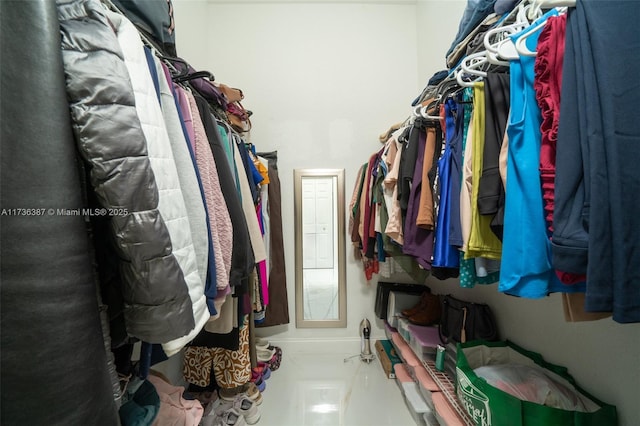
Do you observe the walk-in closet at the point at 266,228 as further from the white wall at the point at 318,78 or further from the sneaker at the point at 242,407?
the white wall at the point at 318,78

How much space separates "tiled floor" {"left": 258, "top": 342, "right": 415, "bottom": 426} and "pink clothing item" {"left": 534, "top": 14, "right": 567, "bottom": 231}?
1.42m

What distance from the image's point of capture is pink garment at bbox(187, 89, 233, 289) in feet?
2.18

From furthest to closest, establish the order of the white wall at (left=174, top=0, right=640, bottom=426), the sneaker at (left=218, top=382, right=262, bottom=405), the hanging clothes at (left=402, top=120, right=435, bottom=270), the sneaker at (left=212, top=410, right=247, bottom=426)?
the white wall at (left=174, top=0, right=640, bottom=426)
the sneaker at (left=218, top=382, right=262, bottom=405)
the sneaker at (left=212, top=410, right=247, bottom=426)
the hanging clothes at (left=402, top=120, right=435, bottom=270)

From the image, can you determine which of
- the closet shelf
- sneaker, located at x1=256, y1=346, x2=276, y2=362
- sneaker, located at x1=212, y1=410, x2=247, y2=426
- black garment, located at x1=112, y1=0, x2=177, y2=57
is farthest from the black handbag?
black garment, located at x1=112, y1=0, x2=177, y2=57

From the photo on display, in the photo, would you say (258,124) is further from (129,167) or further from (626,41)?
(626,41)

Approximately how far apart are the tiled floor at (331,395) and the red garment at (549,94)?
1.36 m

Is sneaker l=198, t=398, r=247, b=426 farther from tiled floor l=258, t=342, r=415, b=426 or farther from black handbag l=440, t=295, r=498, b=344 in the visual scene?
black handbag l=440, t=295, r=498, b=344

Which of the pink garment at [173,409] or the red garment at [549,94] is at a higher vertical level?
the red garment at [549,94]

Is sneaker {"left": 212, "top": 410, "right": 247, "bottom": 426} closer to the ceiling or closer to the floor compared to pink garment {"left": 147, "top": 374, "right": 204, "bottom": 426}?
closer to the floor

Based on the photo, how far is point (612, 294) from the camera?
0.39 metres

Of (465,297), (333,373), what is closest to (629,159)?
(465,297)

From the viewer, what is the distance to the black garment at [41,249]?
29cm

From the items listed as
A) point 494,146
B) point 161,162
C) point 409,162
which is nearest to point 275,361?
point 409,162

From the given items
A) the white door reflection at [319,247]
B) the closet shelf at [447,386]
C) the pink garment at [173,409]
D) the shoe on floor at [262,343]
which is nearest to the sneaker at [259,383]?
the shoe on floor at [262,343]
